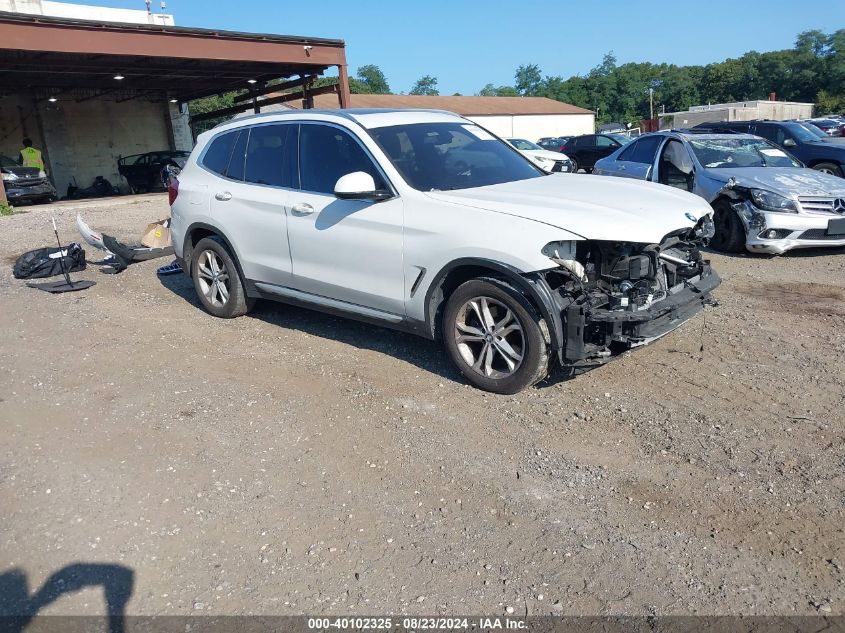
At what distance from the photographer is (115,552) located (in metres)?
3.18

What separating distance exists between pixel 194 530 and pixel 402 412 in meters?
1.57

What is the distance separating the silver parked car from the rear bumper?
175 inches

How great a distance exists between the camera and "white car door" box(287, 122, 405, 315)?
496 cm

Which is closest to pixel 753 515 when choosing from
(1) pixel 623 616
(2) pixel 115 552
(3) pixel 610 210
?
(1) pixel 623 616

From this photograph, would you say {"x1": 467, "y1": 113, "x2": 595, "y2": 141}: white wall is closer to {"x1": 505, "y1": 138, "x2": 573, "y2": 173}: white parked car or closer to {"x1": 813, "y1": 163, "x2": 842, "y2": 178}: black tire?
{"x1": 505, "y1": 138, "x2": 573, "y2": 173}: white parked car

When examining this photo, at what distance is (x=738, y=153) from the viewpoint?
9.62 m

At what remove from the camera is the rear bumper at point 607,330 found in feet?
13.6

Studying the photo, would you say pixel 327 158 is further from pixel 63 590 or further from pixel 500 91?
pixel 500 91

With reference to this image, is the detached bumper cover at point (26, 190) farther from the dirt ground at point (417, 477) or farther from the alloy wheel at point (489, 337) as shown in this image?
the alloy wheel at point (489, 337)

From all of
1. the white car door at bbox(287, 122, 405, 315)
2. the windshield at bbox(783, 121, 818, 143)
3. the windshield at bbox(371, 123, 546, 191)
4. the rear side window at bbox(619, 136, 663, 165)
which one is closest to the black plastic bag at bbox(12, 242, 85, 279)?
the white car door at bbox(287, 122, 405, 315)

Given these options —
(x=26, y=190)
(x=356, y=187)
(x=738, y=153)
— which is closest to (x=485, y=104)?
(x=26, y=190)

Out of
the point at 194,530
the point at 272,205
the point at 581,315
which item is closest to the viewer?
the point at 194,530

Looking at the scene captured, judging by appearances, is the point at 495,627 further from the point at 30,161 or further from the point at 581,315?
the point at 30,161

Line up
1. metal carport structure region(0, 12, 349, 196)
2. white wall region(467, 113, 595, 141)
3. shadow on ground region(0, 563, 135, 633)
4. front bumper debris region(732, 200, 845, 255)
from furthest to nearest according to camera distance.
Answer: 1. white wall region(467, 113, 595, 141)
2. metal carport structure region(0, 12, 349, 196)
3. front bumper debris region(732, 200, 845, 255)
4. shadow on ground region(0, 563, 135, 633)
